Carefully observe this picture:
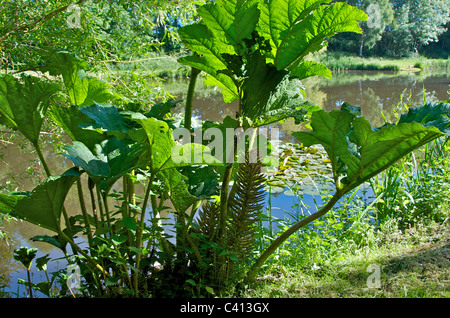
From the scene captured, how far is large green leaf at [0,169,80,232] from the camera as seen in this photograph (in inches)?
42.8

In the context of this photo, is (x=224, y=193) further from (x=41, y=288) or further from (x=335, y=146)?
(x=41, y=288)

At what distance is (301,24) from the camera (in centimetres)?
127

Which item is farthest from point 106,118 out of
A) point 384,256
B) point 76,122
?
point 384,256

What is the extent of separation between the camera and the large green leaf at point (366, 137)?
3.69 ft

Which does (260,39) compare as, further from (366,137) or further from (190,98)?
(366,137)

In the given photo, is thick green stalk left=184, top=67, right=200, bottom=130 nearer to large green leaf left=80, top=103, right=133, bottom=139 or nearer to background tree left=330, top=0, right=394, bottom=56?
large green leaf left=80, top=103, right=133, bottom=139

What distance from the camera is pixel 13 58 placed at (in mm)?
2396

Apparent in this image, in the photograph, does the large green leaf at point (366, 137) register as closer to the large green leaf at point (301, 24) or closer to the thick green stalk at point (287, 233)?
the thick green stalk at point (287, 233)

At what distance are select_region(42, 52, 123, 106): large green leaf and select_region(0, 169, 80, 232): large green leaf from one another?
1.53ft

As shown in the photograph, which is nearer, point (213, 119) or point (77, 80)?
point (77, 80)

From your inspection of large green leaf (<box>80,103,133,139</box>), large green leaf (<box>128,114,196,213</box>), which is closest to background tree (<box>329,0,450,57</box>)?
large green leaf (<box>80,103,133,139</box>)

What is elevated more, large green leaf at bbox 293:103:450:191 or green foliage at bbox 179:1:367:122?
green foliage at bbox 179:1:367:122

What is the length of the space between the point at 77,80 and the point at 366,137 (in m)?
1.10

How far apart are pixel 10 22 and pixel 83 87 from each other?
59.1 inches
